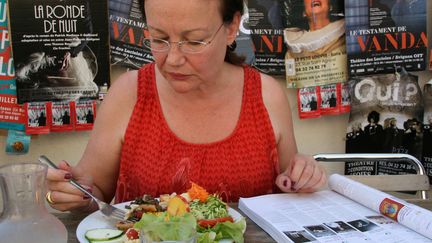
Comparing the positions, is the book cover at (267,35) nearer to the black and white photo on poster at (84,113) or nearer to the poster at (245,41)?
the poster at (245,41)

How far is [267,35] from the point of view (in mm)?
2521

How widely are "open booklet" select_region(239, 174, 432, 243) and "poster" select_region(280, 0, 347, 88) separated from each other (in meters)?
1.21

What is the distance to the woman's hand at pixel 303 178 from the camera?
4.58ft

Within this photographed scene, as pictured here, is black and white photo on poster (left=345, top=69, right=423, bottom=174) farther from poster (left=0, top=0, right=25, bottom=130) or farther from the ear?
poster (left=0, top=0, right=25, bottom=130)

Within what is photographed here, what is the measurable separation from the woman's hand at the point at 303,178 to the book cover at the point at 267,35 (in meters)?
1.19

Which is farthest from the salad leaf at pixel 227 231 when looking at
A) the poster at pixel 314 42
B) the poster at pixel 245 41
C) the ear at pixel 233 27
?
the poster at pixel 314 42

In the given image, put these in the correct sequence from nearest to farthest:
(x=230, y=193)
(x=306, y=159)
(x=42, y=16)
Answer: (x=306, y=159) → (x=230, y=193) → (x=42, y=16)

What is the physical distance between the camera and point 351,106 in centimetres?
264

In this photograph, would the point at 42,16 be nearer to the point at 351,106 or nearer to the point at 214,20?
the point at 214,20

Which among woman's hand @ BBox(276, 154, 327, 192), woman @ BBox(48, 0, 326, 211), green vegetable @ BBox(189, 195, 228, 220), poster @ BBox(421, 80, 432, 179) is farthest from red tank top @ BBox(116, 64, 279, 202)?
poster @ BBox(421, 80, 432, 179)

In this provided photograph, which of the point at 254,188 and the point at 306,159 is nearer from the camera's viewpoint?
the point at 306,159

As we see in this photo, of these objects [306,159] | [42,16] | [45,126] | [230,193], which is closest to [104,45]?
[42,16]

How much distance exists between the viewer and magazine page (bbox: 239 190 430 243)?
3.70 feet

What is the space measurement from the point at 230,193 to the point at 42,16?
1.39m
